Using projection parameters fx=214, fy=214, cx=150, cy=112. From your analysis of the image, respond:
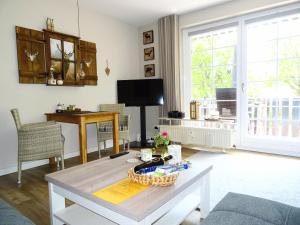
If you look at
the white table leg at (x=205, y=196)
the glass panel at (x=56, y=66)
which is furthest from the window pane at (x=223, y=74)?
the glass panel at (x=56, y=66)

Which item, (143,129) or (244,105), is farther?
(143,129)

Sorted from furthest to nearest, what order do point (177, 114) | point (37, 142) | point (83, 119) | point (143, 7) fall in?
point (177, 114) < point (143, 7) < point (83, 119) < point (37, 142)

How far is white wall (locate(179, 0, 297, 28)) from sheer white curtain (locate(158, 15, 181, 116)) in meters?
0.24

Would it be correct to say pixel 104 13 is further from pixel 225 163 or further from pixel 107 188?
pixel 107 188

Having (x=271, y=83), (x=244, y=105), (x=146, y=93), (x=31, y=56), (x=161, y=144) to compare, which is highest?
(x=31, y=56)

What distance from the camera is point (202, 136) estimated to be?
380cm

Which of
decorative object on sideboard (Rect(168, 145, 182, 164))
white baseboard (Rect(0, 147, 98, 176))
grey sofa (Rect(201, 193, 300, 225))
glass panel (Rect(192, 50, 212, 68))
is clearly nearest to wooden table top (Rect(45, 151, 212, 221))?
decorative object on sideboard (Rect(168, 145, 182, 164))

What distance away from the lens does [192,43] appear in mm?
4277

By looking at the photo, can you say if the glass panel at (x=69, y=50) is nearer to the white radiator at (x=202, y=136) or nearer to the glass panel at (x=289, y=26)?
the white radiator at (x=202, y=136)

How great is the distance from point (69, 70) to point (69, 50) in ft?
1.09

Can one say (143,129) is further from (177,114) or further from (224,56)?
(224,56)

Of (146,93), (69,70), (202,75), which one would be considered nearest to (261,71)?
(202,75)

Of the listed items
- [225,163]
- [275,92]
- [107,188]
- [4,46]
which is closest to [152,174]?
[107,188]

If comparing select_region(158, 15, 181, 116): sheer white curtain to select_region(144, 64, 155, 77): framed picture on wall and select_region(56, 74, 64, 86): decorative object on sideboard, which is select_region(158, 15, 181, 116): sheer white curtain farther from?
select_region(56, 74, 64, 86): decorative object on sideboard
